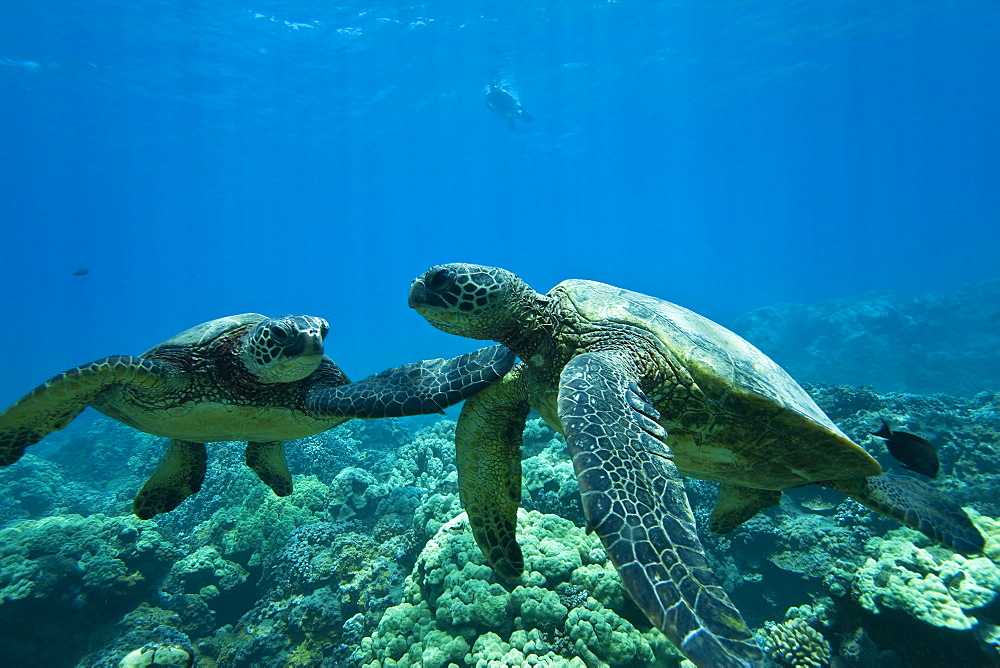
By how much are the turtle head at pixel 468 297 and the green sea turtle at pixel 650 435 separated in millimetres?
11

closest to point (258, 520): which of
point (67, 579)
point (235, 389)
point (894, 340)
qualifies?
point (67, 579)

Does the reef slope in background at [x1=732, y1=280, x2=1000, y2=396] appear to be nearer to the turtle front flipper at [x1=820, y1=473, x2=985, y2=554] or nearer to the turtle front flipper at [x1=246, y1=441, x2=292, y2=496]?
the turtle front flipper at [x1=820, y1=473, x2=985, y2=554]

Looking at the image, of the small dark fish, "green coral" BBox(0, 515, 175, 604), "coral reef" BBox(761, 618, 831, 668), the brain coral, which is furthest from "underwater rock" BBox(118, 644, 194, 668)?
the small dark fish

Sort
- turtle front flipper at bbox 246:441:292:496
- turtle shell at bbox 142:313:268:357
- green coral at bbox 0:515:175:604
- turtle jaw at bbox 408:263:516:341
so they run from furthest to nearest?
green coral at bbox 0:515:175:604 < turtle front flipper at bbox 246:441:292:496 < turtle shell at bbox 142:313:268:357 < turtle jaw at bbox 408:263:516:341

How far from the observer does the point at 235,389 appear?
411 centimetres

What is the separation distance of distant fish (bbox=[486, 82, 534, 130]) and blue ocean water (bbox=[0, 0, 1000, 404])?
4.07 ft

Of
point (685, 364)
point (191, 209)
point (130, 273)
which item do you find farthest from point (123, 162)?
point (130, 273)

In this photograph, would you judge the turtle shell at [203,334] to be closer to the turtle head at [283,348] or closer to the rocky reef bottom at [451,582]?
the turtle head at [283,348]

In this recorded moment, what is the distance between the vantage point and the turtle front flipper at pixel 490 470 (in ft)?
13.2

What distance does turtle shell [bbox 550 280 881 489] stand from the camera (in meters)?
3.04

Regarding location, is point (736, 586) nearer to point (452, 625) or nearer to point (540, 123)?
point (452, 625)

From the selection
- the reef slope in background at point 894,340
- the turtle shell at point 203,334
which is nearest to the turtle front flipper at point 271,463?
the turtle shell at point 203,334

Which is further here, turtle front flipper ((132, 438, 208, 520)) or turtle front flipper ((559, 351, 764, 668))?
turtle front flipper ((132, 438, 208, 520))

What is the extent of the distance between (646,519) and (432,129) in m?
58.9
